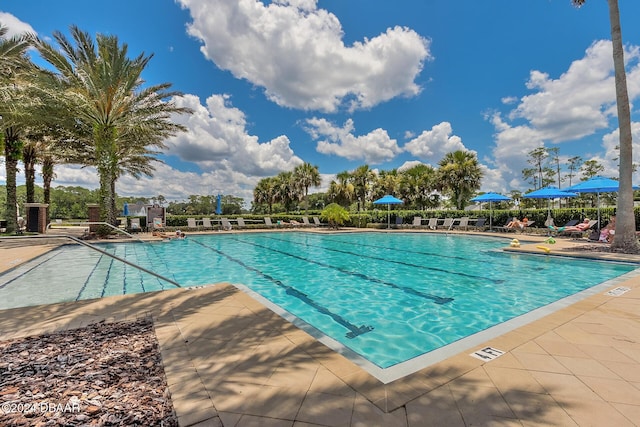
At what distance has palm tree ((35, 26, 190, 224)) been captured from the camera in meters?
12.9

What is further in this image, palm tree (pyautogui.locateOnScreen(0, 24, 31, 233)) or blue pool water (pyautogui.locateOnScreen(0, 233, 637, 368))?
palm tree (pyautogui.locateOnScreen(0, 24, 31, 233))

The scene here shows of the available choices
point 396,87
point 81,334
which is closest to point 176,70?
point 396,87

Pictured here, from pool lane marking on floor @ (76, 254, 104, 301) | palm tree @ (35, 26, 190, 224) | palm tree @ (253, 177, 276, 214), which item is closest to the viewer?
pool lane marking on floor @ (76, 254, 104, 301)

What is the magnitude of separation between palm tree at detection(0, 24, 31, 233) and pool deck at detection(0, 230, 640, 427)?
447 inches

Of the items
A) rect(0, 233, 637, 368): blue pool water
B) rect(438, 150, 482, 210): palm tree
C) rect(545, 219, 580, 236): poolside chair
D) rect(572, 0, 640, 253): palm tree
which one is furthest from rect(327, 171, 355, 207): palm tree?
rect(572, 0, 640, 253): palm tree

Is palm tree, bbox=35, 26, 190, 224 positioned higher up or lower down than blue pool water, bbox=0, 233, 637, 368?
higher up

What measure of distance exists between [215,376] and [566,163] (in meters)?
50.3

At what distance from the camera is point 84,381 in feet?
7.45

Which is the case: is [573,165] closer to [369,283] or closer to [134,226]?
[369,283]

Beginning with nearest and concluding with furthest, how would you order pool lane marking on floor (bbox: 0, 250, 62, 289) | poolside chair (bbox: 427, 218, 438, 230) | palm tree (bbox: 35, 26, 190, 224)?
pool lane marking on floor (bbox: 0, 250, 62, 289), palm tree (bbox: 35, 26, 190, 224), poolside chair (bbox: 427, 218, 438, 230)

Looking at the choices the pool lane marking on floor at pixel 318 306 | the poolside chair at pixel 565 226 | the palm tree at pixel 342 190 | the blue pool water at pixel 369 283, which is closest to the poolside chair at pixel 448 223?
the poolside chair at pixel 565 226

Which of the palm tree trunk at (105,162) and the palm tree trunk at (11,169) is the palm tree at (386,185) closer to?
the palm tree trunk at (105,162)

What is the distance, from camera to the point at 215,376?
90.8 inches

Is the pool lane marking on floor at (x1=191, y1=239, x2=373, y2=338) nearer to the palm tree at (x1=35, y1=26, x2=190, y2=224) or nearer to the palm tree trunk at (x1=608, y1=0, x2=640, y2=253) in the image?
the palm tree at (x1=35, y1=26, x2=190, y2=224)
